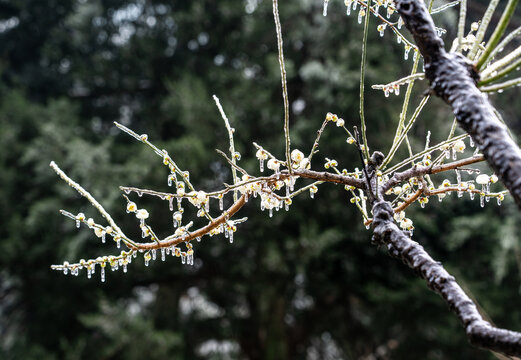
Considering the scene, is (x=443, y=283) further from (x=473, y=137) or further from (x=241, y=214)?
(x=241, y=214)

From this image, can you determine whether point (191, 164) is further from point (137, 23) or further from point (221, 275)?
point (137, 23)

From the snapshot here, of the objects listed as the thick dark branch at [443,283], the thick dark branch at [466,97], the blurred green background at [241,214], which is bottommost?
the thick dark branch at [443,283]

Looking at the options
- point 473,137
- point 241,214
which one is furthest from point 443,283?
point 241,214

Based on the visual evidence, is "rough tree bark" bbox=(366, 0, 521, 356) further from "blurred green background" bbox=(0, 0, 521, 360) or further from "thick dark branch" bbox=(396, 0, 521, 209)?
"blurred green background" bbox=(0, 0, 521, 360)

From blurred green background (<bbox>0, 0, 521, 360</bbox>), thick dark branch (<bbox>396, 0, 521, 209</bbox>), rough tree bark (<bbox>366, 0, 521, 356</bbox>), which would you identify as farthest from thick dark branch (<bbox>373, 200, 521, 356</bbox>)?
blurred green background (<bbox>0, 0, 521, 360</bbox>)

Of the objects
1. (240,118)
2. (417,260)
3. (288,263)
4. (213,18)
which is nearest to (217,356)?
(288,263)

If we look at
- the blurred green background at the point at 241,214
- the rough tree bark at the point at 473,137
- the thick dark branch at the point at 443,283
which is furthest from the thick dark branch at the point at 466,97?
the blurred green background at the point at 241,214

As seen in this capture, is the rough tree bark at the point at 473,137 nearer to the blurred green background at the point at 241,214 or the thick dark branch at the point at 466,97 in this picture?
the thick dark branch at the point at 466,97
